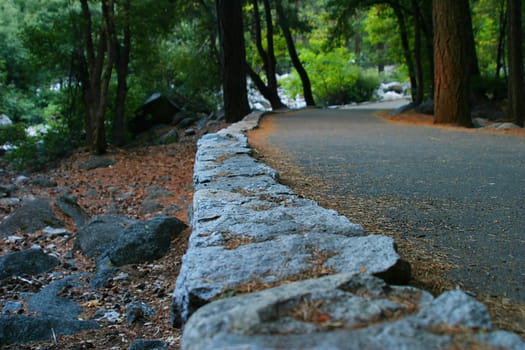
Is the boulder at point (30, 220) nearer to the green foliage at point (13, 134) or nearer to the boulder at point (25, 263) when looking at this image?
the boulder at point (25, 263)

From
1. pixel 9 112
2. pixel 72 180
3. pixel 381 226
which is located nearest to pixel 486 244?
pixel 381 226

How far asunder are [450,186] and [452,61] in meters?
6.89

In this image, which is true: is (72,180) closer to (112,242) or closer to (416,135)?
(112,242)

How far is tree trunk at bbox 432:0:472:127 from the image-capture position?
10008mm

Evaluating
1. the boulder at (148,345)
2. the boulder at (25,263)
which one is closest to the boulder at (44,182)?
the boulder at (25,263)

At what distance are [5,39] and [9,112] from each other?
107 inches

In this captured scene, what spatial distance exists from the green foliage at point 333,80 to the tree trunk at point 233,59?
48.6ft

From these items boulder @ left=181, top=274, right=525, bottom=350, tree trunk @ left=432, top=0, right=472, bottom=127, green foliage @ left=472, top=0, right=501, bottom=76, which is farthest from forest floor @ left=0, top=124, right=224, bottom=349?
green foliage @ left=472, top=0, right=501, bottom=76

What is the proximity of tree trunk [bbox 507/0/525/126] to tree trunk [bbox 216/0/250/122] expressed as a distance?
21.1 feet

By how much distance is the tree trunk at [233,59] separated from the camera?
1352 centimetres

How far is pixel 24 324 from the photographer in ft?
11.6

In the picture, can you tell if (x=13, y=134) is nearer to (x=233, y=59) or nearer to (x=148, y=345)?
(x=233, y=59)

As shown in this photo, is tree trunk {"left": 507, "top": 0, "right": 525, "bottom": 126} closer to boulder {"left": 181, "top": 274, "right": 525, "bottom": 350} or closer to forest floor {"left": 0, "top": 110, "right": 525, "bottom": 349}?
forest floor {"left": 0, "top": 110, "right": 525, "bottom": 349}

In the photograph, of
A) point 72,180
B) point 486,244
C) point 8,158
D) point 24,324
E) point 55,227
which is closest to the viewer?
point 486,244
